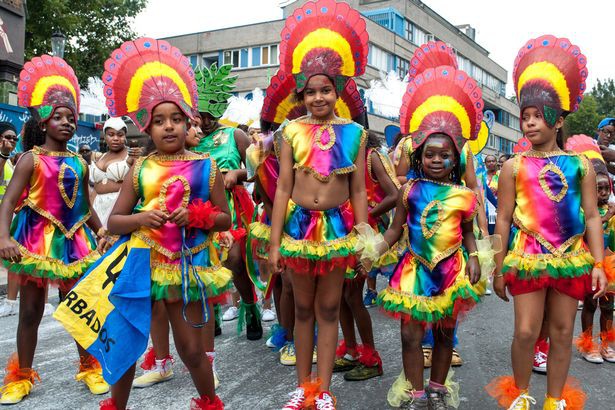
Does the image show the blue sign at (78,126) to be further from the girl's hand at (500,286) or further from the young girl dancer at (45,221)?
the girl's hand at (500,286)

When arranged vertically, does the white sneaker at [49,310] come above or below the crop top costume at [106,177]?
below

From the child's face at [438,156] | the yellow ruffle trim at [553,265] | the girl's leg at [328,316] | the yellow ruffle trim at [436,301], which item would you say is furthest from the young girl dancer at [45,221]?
the yellow ruffle trim at [553,265]

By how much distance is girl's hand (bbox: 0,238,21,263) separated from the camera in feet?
12.5

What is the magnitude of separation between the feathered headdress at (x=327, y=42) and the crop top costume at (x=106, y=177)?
10.6 feet

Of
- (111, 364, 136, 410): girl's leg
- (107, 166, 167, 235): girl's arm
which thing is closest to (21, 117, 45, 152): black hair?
(107, 166, 167, 235): girl's arm

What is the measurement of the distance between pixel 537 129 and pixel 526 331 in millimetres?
1237

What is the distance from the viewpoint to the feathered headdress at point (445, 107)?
3.64 metres

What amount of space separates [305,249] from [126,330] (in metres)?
1.12

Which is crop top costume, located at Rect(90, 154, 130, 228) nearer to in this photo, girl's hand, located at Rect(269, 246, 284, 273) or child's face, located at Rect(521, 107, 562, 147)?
girl's hand, located at Rect(269, 246, 284, 273)

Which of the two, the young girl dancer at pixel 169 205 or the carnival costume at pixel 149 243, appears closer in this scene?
the carnival costume at pixel 149 243

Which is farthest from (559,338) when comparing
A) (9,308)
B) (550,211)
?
(9,308)

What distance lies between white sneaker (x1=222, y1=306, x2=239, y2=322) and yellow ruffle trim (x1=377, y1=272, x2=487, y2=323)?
338 centimetres

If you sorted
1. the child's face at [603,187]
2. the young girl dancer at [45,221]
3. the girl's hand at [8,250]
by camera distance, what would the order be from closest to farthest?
the girl's hand at [8,250] → the young girl dancer at [45,221] → the child's face at [603,187]

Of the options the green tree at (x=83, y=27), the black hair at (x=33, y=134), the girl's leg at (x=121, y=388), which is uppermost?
the green tree at (x=83, y=27)
